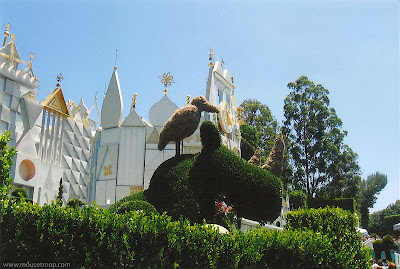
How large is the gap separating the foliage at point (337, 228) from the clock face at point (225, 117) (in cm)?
1733

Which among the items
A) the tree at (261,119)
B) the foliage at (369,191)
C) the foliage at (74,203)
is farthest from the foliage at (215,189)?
the foliage at (369,191)

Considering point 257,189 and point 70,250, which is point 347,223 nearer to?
point 257,189

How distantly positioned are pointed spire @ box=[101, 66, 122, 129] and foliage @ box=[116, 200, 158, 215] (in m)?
17.2

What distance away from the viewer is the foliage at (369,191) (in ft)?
164

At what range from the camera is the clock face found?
86.9 feet

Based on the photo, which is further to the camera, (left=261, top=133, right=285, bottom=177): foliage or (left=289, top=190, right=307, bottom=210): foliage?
(left=289, top=190, right=307, bottom=210): foliage

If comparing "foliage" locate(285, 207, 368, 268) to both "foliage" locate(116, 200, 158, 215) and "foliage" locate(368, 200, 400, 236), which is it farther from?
A: "foliage" locate(368, 200, 400, 236)

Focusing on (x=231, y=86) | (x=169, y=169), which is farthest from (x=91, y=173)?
(x=169, y=169)

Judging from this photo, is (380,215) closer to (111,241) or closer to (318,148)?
(318,148)

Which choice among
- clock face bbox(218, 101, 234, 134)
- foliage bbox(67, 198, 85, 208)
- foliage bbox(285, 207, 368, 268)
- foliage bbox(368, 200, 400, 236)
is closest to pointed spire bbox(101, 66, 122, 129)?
clock face bbox(218, 101, 234, 134)

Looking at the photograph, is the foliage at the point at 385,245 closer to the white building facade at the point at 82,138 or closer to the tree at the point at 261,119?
the white building facade at the point at 82,138

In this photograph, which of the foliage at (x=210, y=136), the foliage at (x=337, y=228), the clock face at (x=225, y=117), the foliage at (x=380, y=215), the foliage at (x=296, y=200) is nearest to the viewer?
the foliage at (x=210, y=136)

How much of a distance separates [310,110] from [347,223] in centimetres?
2673

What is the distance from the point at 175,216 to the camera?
6.89 metres
